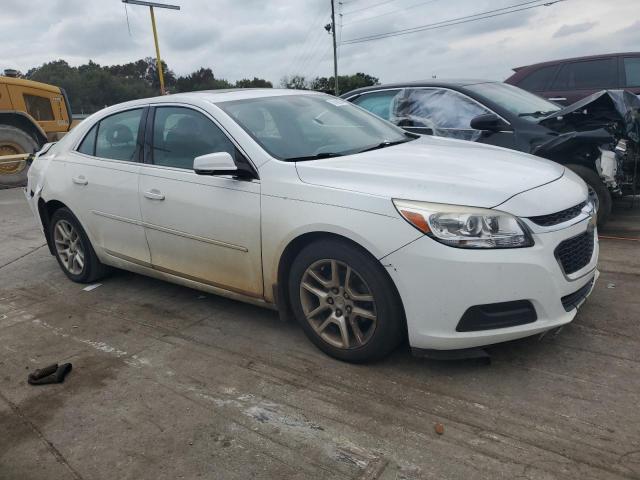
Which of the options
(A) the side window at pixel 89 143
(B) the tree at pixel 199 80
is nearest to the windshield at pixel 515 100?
(A) the side window at pixel 89 143

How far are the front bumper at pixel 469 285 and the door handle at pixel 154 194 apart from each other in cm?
189

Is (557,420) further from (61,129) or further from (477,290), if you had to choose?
(61,129)

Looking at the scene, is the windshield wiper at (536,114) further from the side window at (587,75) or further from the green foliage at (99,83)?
the green foliage at (99,83)

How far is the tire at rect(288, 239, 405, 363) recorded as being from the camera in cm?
295

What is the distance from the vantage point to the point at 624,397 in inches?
108

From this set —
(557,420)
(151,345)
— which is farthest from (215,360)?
(557,420)

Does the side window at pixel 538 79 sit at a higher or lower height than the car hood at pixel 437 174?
higher

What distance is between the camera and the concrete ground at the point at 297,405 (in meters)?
2.42

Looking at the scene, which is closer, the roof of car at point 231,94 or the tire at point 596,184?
the roof of car at point 231,94

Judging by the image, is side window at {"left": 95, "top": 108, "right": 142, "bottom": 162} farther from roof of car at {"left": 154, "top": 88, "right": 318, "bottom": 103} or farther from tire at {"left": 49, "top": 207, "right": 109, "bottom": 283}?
tire at {"left": 49, "top": 207, "right": 109, "bottom": 283}

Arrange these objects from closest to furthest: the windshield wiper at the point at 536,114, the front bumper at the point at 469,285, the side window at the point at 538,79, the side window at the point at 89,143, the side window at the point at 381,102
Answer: the front bumper at the point at 469,285, the side window at the point at 89,143, the windshield wiper at the point at 536,114, the side window at the point at 381,102, the side window at the point at 538,79

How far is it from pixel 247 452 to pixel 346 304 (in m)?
0.99

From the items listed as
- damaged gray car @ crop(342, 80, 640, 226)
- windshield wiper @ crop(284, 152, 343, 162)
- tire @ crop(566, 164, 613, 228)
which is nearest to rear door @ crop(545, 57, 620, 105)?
damaged gray car @ crop(342, 80, 640, 226)

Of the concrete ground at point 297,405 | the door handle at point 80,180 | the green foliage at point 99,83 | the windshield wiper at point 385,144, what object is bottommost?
the concrete ground at point 297,405
